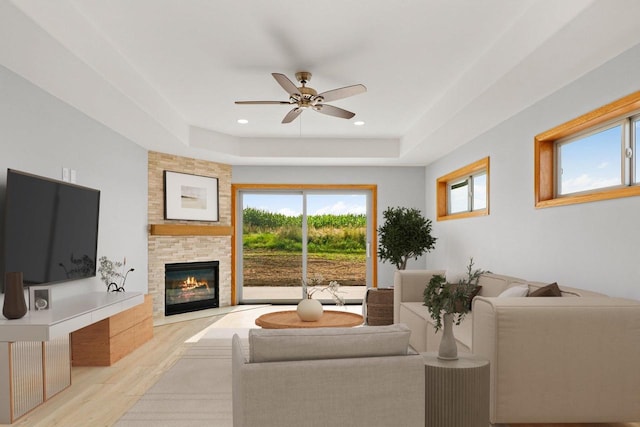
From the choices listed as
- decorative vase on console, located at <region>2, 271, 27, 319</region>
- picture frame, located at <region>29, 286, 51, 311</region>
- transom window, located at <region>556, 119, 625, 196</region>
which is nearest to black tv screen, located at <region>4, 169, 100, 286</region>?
picture frame, located at <region>29, 286, 51, 311</region>

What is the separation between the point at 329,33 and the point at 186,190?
447 cm

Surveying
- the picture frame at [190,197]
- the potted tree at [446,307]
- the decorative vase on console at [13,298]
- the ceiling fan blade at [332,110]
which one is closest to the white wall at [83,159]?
the decorative vase on console at [13,298]

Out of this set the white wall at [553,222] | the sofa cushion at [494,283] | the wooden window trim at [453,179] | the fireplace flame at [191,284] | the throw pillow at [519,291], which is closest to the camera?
the white wall at [553,222]

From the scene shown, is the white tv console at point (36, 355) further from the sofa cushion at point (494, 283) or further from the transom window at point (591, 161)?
the transom window at point (591, 161)

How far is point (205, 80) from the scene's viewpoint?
187 inches

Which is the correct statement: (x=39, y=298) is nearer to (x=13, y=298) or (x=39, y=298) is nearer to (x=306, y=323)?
(x=13, y=298)

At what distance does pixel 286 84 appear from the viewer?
401cm

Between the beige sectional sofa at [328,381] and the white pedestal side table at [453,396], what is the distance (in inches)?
9.0

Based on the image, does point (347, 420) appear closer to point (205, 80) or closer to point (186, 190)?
point (205, 80)

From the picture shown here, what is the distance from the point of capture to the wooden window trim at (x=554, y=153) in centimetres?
324

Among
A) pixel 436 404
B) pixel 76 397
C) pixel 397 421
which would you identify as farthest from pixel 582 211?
pixel 76 397

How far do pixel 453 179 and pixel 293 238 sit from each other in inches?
115

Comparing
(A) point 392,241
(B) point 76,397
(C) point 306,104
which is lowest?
(B) point 76,397

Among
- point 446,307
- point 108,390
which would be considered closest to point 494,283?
point 446,307
